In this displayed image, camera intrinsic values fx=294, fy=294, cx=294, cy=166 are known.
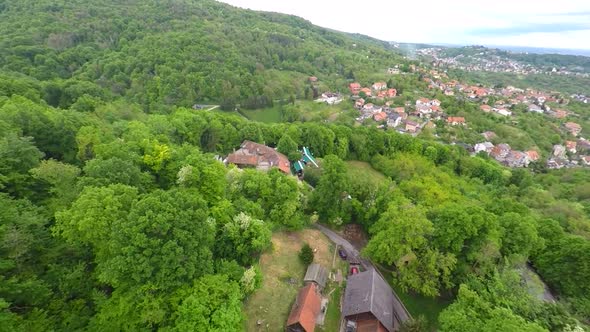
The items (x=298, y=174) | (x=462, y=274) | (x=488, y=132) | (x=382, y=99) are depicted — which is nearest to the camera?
(x=462, y=274)

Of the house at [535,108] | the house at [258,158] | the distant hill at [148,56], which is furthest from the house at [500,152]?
the house at [258,158]

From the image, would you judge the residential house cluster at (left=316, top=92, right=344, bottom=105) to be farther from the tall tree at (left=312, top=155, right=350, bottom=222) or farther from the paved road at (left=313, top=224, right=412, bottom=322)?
the paved road at (left=313, top=224, right=412, bottom=322)

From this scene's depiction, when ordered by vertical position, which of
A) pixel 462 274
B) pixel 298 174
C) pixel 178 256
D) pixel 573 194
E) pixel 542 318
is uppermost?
pixel 178 256

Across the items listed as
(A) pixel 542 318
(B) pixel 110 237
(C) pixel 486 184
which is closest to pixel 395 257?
(A) pixel 542 318

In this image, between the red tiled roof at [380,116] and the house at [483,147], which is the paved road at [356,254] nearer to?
the red tiled roof at [380,116]

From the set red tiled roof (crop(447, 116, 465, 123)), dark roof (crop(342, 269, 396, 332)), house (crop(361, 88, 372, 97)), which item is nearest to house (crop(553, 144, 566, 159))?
red tiled roof (crop(447, 116, 465, 123))

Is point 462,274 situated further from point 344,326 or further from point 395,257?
point 344,326

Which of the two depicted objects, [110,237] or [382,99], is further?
[382,99]
